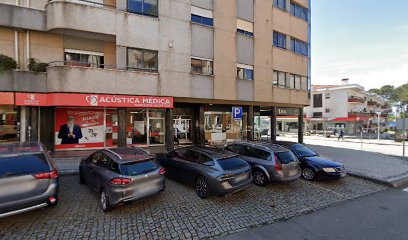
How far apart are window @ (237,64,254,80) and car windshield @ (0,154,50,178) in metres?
12.4

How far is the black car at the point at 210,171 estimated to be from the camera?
6023 millimetres

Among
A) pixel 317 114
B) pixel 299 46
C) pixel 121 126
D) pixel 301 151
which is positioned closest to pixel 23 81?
pixel 121 126

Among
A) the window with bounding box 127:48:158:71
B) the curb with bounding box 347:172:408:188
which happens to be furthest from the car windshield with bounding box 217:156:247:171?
the window with bounding box 127:48:158:71

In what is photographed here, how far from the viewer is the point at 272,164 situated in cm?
733

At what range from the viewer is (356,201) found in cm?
669

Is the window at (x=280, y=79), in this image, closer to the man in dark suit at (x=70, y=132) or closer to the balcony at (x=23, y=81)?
the man in dark suit at (x=70, y=132)

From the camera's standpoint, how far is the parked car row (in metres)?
4.37

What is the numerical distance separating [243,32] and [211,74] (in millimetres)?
4430

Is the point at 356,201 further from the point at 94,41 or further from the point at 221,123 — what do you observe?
the point at 94,41

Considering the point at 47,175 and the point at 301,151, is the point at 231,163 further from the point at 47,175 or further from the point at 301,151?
the point at 47,175

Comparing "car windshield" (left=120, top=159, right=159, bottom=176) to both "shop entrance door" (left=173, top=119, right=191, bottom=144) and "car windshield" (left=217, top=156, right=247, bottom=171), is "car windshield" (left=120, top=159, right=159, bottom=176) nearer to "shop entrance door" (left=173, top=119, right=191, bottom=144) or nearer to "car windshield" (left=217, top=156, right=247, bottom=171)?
"car windshield" (left=217, top=156, right=247, bottom=171)

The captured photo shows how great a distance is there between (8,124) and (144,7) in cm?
927

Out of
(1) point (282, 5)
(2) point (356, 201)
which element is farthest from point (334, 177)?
(1) point (282, 5)

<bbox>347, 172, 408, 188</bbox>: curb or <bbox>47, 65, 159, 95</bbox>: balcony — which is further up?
<bbox>47, 65, 159, 95</bbox>: balcony
